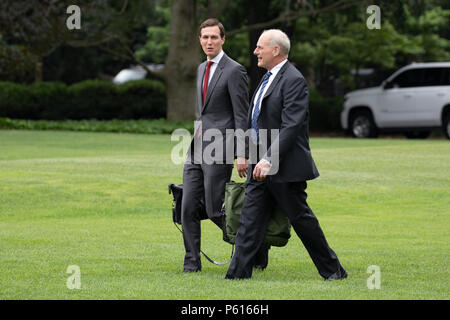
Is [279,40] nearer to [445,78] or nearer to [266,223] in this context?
[266,223]

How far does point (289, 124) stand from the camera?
7281 mm

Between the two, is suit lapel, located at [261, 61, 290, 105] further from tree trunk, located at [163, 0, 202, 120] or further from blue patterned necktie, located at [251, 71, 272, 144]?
tree trunk, located at [163, 0, 202, 120]

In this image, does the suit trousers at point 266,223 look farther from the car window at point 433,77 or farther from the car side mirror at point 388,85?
the car side mirror at point 388,85

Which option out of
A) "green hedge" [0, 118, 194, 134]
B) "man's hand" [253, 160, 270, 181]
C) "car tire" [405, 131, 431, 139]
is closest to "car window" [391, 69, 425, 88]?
"car tire" [405, 131, 431, 139]

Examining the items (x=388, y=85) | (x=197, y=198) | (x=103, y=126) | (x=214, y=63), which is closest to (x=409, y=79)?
(x=388, y=85)

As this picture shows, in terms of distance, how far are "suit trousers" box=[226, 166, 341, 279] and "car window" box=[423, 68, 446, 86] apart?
20.7 meters

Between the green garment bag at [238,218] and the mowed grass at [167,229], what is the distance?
346 millimetres

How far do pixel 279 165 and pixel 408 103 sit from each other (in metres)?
21.2

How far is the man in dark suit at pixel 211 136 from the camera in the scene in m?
8.02

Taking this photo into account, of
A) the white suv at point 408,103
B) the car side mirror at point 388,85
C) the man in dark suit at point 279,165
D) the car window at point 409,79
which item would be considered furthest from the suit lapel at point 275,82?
the car side mirror at point 388,85

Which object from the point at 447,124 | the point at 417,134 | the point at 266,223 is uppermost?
the point at 266,223

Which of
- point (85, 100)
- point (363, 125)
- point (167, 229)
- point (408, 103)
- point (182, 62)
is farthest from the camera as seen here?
point (85, 100)
